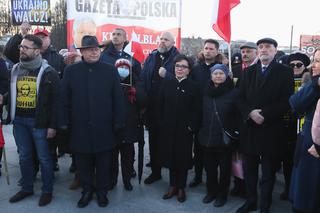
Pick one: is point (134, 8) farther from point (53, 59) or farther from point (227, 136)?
point (227, 136)

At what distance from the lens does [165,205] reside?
4.30 metres

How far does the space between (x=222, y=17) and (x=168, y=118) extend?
1.57 metres

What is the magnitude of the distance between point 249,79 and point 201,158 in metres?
1.48

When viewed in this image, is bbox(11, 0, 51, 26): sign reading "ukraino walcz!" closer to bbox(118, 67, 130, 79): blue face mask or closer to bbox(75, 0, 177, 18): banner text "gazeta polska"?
bbox(75, 0, 177, 18): banner text "gazeta polska"

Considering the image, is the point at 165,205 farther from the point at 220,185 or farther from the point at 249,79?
the point at 249,79

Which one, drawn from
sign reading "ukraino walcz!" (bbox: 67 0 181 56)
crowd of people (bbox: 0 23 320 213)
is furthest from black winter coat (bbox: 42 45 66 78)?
crowd of people (bbox: 0 23 320 213)

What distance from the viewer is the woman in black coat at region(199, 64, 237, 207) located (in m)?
4.16

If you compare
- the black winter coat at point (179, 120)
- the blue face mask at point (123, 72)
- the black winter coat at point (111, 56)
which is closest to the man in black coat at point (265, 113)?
the black winter coat at point (179, 120)

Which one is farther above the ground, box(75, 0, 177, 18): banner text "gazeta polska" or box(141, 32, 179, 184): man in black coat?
box(75, 0, 177, 18): banner text "gazeta polska"

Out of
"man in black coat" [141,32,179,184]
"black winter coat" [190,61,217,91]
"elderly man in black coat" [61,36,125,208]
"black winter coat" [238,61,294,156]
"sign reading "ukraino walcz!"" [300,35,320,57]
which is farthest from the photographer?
"sign reading "ukraino walcz!"" [300,35,320,57]

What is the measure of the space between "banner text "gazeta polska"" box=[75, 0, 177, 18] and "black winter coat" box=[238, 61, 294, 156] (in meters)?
2.94

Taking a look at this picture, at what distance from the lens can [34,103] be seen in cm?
415

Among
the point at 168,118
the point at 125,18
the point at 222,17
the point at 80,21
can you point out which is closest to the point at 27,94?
the point at 168,118

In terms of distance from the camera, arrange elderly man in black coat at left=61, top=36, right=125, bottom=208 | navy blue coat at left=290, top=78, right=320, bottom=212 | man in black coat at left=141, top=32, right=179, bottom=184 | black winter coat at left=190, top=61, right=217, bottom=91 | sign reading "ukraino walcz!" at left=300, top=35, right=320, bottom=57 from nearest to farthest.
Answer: navy blue coat at left=290, top=78, right=320, bottom=212 < elderly man in black coat at left=61, top=36, right=125, bottom=208 < black winter coat at left=190, top=61, right=217, bottom=91 < man in black coat at left=141, top=32, right=179, bottom=184 < sign reading "ukraino walcz!" at left=300, top=35, right=320, bottom=57
